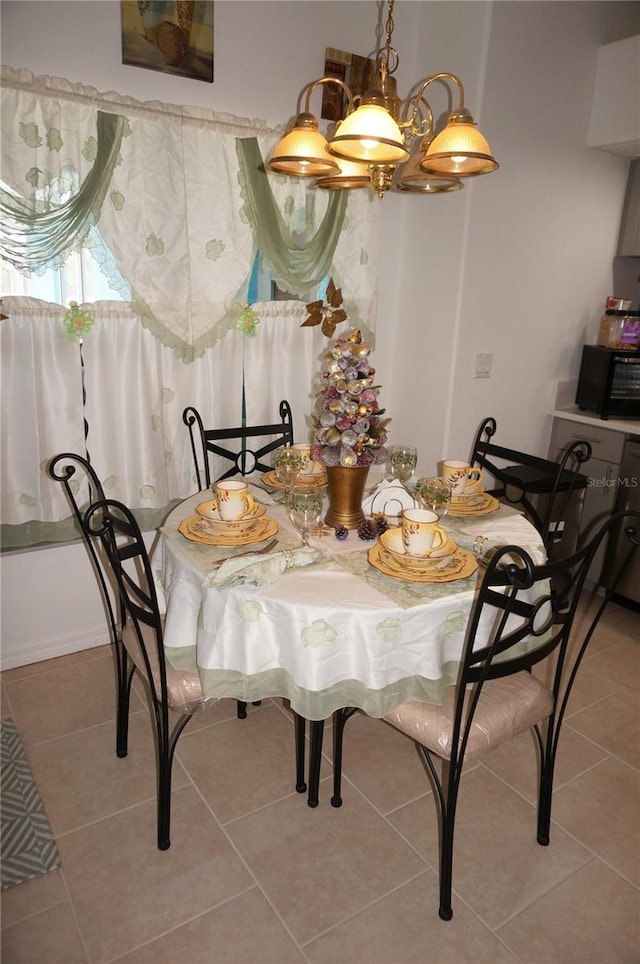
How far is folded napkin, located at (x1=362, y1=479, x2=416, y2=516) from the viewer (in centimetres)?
202

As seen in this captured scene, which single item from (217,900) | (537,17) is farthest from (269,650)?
(537,17)

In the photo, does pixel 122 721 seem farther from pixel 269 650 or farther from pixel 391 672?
pixel 391 672

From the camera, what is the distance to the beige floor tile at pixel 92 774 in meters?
1.99

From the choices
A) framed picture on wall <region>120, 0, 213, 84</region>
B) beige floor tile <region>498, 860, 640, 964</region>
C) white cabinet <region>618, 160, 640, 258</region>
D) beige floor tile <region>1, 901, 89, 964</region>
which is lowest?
beige floor tile <region>1, 901, 89, 964</region>

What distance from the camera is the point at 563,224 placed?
331cm

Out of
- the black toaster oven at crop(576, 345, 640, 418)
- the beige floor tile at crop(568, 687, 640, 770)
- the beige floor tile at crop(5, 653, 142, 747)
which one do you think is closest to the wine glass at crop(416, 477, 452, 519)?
the beige floor tile at crop(568, 687, 640, 770)

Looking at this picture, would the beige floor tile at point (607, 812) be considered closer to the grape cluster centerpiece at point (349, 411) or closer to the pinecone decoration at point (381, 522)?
the pinecone decoration at point (381, 522)

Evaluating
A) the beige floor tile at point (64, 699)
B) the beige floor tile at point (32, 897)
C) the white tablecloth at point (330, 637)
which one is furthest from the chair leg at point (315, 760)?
the beige floor tile at point (64, 699)

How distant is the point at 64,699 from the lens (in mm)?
2504

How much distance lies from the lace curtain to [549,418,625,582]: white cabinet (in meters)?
1.48

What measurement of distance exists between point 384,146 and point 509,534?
1.15 metres

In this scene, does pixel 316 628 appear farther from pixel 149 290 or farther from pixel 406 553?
pixel 149 290

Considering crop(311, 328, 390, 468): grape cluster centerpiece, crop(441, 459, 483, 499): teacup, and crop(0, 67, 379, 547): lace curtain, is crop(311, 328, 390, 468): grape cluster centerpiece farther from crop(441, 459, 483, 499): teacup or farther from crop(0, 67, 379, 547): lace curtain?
crop(0, 67, 379, 547): lace curtain

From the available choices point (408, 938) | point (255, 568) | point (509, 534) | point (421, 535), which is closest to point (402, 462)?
point (509, 534)
